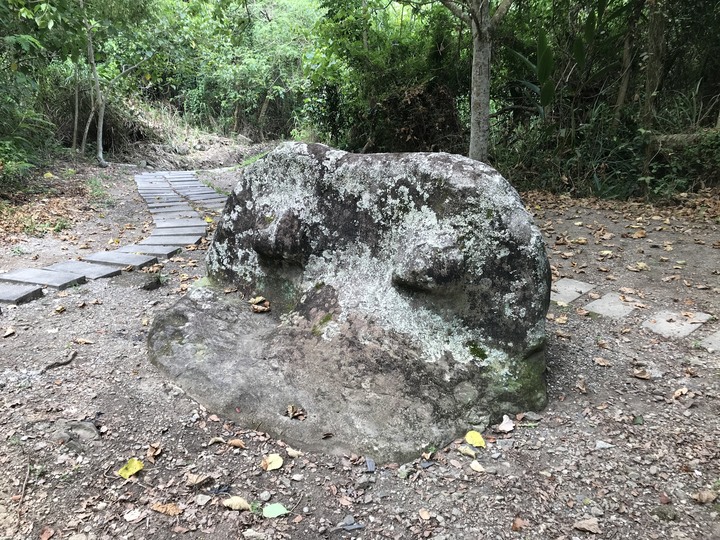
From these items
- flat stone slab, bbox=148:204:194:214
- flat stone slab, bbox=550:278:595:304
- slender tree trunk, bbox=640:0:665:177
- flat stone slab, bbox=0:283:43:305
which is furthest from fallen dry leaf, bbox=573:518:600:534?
flat stone slab, bbox=148:204:194:214

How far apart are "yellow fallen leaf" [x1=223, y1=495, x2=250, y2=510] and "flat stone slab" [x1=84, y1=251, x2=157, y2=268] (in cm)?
272

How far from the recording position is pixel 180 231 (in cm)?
504

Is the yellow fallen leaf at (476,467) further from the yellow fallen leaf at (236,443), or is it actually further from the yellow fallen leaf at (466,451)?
the yellow fallen leaf at (236,443)

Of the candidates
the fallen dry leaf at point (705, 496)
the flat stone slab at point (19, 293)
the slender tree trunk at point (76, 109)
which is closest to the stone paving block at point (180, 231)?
the flat stone slab at point (19, 293)

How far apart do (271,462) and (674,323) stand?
2523mm

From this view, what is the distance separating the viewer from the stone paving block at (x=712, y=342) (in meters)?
2.66

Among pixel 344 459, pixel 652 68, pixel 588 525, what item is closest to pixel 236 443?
pixel 344 459

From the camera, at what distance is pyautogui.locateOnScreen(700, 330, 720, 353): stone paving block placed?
2.66 metres

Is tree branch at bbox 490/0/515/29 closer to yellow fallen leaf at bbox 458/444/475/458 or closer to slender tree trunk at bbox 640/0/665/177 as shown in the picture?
slender tree trunk at bbox 640/0/665/177

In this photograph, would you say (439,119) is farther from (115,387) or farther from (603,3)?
(115,387)

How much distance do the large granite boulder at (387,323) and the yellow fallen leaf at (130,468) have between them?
393 millimetres

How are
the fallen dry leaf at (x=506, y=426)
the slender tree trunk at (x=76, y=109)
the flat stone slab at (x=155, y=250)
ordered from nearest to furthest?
the fallen dry leaf at (x=506, y=426), the flat stone slab at (x=155, y=250), the slender tree trunk at (x=76, y=109)

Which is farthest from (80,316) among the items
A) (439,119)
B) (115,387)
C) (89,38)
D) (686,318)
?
(89,38)

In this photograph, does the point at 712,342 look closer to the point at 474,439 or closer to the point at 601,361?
the point at 601,361
